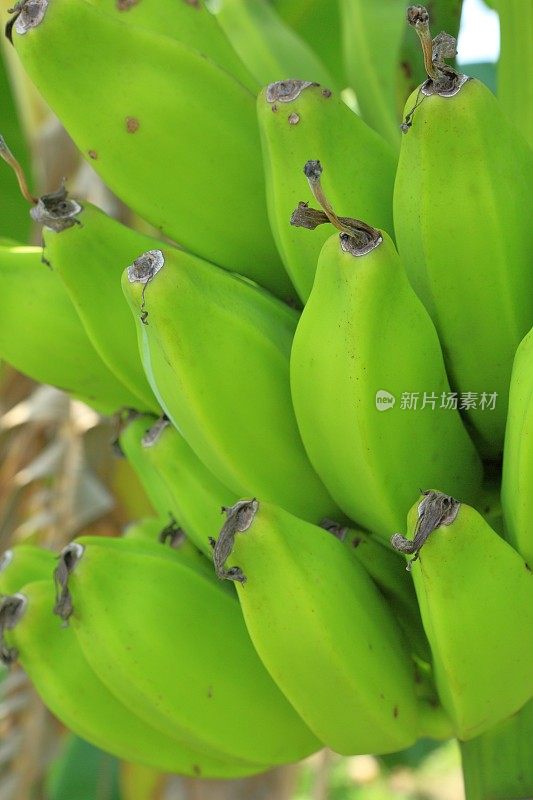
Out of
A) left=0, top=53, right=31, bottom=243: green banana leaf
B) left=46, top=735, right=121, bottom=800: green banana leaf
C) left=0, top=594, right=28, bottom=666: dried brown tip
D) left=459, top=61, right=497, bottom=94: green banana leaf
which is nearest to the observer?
left=0, top=594, right=28, bottom=666: dried brown tip

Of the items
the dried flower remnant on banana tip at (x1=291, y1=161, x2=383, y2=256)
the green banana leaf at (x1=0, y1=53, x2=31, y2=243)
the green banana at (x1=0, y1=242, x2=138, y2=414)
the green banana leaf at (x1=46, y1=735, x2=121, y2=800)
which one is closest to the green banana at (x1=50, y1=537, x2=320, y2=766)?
the green banana at (x1=0, y1=242, x2=138, y2=414)

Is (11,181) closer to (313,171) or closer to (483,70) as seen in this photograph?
(483,70)

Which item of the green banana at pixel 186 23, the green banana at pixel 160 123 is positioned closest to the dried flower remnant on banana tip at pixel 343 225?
the green banana at pixel 160 123

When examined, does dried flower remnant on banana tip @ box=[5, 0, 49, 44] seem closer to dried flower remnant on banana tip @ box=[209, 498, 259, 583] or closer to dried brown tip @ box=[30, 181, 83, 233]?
dried brown tip @ box=[30, 181, 83, 233]

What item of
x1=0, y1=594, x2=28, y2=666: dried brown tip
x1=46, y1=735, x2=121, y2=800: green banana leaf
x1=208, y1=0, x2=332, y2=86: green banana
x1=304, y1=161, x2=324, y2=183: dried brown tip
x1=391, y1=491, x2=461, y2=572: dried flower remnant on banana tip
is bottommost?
x1=46, y1=735, x2=121, y2=800: green banana leaf

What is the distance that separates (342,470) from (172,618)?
0.69 ft

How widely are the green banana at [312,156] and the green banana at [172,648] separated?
12.4 inches

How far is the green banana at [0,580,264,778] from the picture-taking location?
91 centimetres

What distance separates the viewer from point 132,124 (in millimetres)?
854

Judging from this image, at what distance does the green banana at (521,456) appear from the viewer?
0.67 metres

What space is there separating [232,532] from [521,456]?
0.74 feet

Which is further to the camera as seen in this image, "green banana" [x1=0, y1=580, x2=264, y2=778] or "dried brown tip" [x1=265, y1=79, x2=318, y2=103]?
"green banana" [x1=0, y1=580, x2=264, y2=778]

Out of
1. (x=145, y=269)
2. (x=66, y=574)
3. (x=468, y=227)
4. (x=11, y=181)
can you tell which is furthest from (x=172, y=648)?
(x=11, y=181)

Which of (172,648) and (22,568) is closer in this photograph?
(172,648)
